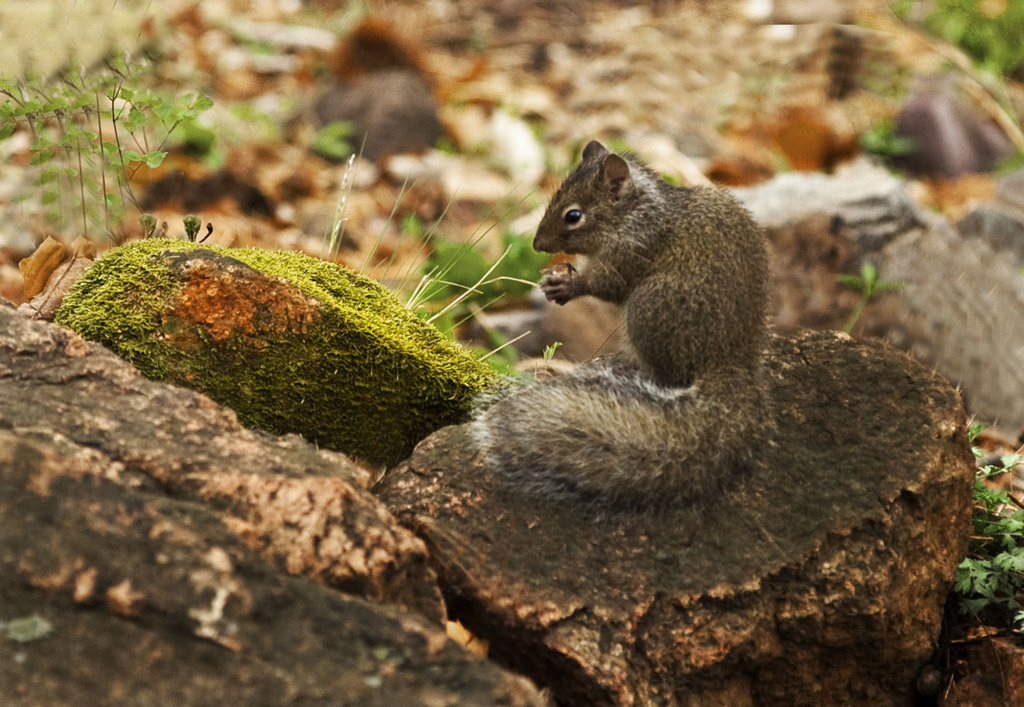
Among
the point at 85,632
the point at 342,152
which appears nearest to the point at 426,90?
the point at 342,152

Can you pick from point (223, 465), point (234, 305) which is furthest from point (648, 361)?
point (223, 465)

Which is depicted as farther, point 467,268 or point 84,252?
point 467,268

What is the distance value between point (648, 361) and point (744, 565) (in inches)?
35.0

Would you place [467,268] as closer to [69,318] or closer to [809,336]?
[809,336]

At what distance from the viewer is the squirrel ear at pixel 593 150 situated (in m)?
4.01

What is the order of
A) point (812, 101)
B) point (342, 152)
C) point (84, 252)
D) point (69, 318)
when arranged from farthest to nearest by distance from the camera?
point (812, 101)
point (342, 152)
point (84, 252)
point (69, 318)

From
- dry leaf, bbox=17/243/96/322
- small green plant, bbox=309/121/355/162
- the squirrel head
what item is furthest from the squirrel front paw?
small green plant, bbox=309/121/355/162

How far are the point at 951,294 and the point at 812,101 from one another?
471 centimetres

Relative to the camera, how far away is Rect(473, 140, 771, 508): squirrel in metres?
3.01

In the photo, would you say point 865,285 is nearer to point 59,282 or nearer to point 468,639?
point 468,639

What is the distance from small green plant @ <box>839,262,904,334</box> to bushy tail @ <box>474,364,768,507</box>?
2.37 m

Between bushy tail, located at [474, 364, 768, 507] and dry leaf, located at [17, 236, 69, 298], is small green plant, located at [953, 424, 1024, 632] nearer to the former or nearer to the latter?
bushy tail, located at [474, 364, 768, 507]

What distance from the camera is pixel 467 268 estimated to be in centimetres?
543

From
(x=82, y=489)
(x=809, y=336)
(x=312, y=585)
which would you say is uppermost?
(x=82, y=489)
